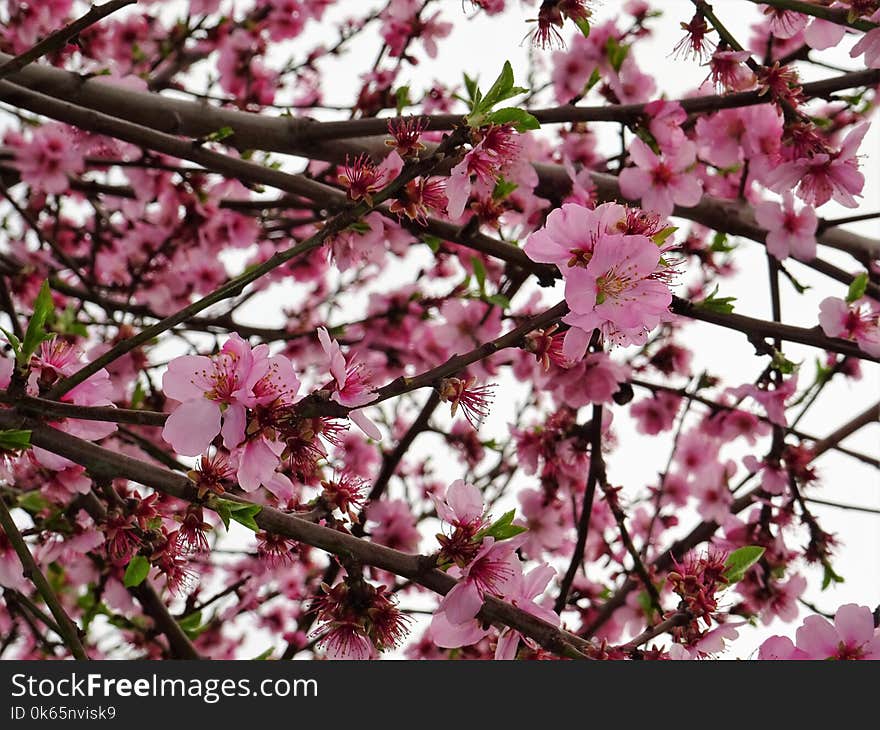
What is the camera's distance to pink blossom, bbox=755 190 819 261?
2482 millimetres

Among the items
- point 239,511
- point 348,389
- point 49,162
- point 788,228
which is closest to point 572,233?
point 348,389

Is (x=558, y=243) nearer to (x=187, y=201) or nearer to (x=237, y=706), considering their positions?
(x=237, y=706)

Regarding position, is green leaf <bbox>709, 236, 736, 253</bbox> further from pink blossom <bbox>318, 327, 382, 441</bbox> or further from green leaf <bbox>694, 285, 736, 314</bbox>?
pink blossom <bbox>318, 327, 382, 441</bbox>

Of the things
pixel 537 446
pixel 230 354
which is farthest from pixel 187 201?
pixel 230 354

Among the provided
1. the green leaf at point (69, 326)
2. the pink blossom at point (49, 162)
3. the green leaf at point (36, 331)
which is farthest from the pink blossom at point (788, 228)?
the pink blossom at point (49, 162)

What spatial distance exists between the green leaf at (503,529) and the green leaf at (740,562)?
0.45 meters

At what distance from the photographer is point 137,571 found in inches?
64.1

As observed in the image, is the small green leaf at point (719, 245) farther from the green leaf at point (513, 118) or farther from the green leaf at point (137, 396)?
the green leaf at point (137, 396)

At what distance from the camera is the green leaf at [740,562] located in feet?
5.26

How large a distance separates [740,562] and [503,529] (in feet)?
1.68

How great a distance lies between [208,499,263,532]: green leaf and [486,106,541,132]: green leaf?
82 cm

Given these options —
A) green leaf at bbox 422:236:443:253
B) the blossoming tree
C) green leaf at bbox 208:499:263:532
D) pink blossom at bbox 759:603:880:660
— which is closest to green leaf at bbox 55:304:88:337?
the blossoming tree

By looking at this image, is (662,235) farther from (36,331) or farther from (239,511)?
(36,331)

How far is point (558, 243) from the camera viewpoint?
143cm
